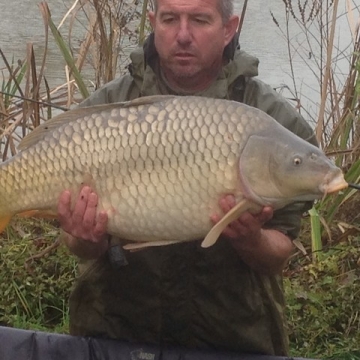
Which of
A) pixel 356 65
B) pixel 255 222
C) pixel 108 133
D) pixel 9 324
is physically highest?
pixel 108 133

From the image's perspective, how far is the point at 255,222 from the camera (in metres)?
1.69

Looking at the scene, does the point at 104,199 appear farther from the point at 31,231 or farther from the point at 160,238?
the point at 31,231

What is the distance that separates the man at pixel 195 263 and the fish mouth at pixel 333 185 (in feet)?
0.96

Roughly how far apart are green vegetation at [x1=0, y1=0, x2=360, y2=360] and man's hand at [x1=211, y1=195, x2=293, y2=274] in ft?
3.02

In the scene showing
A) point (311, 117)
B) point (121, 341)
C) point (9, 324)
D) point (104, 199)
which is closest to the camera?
point (104, 199)

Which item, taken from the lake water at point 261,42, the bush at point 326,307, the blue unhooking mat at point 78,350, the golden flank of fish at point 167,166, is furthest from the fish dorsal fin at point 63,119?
the lake water at point 261,42

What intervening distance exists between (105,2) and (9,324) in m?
1.39

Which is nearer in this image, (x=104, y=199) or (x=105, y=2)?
(x=104, y=199)

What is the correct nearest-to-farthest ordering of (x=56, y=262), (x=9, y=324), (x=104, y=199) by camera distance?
(x=104, y=199) → (x=9, y=324) → (x=56, y=262)

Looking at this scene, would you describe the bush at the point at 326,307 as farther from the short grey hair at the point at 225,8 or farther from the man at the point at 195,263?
the short grey hair at the point at 225,8

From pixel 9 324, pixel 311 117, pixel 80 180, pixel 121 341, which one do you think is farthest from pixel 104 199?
pixel 311 117

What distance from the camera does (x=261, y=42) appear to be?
6.07 metres

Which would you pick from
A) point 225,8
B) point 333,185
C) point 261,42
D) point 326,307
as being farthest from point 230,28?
point 261,42

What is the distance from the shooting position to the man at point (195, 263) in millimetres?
1887
